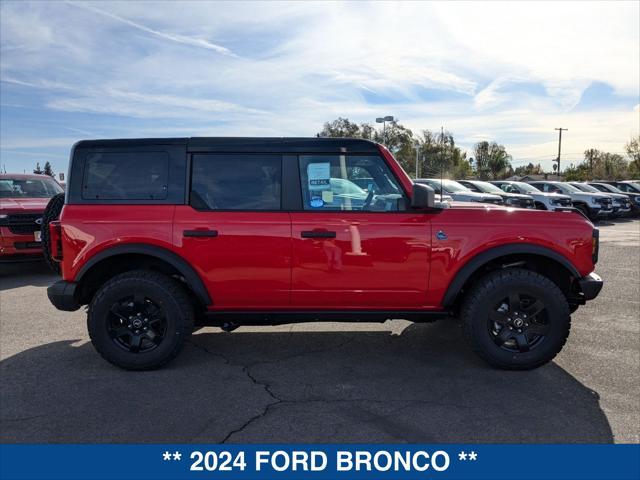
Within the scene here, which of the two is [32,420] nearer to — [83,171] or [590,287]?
[83,171]

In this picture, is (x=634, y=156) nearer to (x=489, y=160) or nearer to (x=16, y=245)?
(x=489, y=160)

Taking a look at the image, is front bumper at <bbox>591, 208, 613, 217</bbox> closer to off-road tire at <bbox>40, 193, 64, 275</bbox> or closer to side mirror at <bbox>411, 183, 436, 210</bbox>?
side mirror at <bbox>411, 183, 436, 210</bbox>

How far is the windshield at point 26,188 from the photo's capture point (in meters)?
9.05

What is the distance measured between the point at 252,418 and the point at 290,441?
0.39m

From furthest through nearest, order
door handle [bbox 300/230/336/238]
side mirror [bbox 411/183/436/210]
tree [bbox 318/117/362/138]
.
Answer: tree [bbox 318/117/362/138] → door handle [bbox 300/230/336/238] → side mirror [bbox 411/183/436/210]

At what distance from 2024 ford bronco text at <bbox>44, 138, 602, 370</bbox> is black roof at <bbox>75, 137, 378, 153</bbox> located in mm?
12

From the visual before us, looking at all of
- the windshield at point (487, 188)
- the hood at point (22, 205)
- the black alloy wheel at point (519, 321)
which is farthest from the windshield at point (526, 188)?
the hood at point (22, 205)

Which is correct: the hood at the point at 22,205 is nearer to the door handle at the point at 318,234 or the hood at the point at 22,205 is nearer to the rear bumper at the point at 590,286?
the door handle at the point at 318,234

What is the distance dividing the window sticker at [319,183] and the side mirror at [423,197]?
68cm

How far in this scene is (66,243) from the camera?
13.0 feet

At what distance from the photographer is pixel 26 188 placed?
9266mm

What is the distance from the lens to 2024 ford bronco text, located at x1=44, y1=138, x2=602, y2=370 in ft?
12.8

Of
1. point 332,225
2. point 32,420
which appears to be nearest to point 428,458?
point 332,225

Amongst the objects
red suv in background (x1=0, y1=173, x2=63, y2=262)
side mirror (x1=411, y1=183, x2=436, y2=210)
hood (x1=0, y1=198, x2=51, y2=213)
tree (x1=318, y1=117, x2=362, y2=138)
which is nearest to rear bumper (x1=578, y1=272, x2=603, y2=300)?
side mirror (x1=411, y1=183, x2=436, y2=210)
